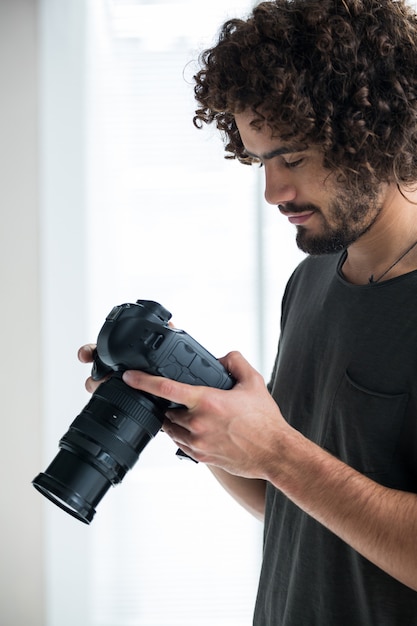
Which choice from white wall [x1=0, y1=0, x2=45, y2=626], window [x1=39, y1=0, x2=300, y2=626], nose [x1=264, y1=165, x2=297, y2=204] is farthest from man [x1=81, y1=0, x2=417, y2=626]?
white wall [x1=0, y1=0, x2=45, y2=626]

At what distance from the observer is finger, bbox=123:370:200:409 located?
2.30ft

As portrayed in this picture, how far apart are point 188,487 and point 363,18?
1499 mm

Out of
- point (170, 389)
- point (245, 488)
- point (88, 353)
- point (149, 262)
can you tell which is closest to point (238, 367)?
point (170, 389)

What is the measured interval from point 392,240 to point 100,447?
1.37 ft

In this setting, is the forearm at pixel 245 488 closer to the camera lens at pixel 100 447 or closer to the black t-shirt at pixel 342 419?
the black t-shirt at pixel 342 419

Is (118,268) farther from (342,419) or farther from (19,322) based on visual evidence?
(342,419)

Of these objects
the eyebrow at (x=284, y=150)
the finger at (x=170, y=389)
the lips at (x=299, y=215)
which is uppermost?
the eyebrow at (x=284, y=150)

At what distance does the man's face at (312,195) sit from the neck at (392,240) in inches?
0.6

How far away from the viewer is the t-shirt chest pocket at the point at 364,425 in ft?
2.48

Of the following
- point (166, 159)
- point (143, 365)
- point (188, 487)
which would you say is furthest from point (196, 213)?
point (143, 365)

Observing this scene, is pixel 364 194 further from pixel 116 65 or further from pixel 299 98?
pixel 116 65

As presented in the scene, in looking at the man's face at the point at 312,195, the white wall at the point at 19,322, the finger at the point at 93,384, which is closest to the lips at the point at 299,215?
the man's face at the point at 312,195

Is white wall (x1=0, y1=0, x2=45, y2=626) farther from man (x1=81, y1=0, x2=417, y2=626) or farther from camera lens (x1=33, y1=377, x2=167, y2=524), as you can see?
camera lens (x1=33, y1=377, x2=167, y2=524)

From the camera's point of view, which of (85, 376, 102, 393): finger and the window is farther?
the window
